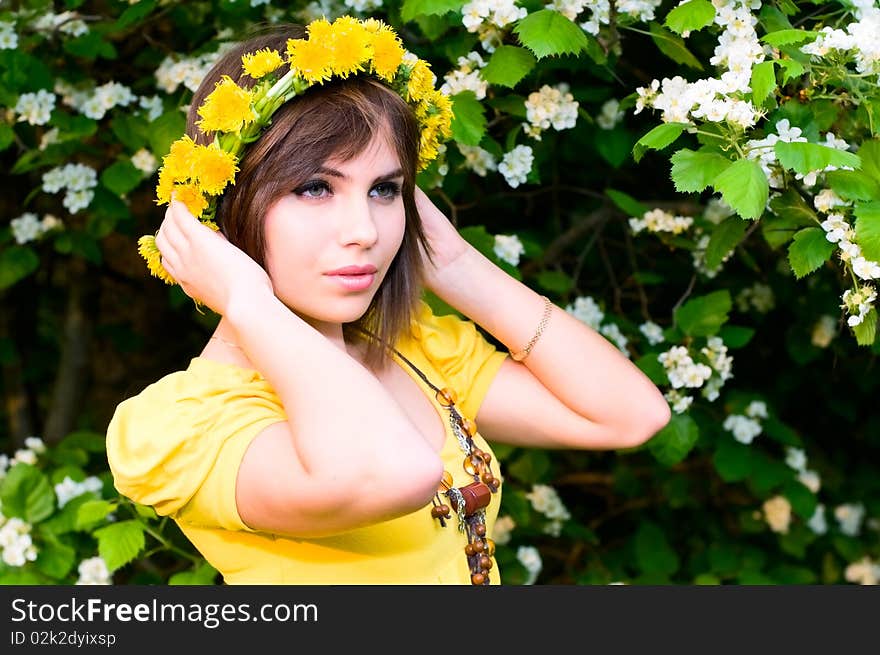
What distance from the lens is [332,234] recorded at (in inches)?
69.4

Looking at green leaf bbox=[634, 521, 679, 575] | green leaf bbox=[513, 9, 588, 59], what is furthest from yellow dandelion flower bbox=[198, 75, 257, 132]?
green leaf bbox=[634, 521, 679, 575]

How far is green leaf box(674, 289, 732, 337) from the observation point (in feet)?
8.86

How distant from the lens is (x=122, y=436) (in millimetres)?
1800

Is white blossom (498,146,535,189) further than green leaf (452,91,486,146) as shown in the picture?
Yes

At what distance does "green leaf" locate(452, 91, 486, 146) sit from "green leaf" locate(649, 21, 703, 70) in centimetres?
41

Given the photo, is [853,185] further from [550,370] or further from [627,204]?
[627,204]

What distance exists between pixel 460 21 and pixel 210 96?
0.85 m

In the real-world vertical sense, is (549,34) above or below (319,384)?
above

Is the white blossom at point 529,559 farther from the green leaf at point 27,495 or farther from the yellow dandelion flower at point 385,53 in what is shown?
the yellow dandelion flower at point 385,53

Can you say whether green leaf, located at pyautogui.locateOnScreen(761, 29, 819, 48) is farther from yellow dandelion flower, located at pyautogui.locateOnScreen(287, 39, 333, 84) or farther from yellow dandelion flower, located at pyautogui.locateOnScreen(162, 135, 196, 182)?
yellow dandelion flower, located at pyautogui.locateOnScreen(162, 135, 196, 182)

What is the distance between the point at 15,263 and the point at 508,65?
1820 mm

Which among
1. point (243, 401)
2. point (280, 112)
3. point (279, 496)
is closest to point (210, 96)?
point (280, 112)

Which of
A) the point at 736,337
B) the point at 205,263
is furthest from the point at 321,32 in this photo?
the point at 736,337

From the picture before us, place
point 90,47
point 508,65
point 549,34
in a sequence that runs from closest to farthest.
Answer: point 549,34 → point 508,65 → point 90,47
